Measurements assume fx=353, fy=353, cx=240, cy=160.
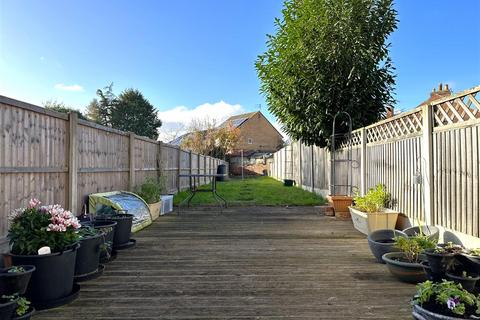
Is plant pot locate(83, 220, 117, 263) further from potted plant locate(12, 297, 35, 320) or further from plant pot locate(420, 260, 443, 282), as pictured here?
plant pot locate(420, 260, 443, 282)

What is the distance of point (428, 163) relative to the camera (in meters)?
A: 4.31

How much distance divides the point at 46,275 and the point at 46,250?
0.59 ft

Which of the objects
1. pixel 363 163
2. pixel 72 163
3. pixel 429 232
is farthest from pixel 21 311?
pixel 363 163

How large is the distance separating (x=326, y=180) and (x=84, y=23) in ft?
27.7

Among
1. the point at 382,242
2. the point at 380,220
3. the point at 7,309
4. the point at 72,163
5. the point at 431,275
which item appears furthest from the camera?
the point at 380,220

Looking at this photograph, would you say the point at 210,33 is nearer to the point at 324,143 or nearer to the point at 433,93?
the point at 324,143

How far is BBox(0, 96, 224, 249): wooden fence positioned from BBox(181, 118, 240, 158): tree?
23.4 metres

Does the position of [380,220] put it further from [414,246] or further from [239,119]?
[239,119]

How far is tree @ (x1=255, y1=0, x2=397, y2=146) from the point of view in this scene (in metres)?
8.61

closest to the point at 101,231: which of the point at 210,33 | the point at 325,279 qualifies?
the point at 325,279

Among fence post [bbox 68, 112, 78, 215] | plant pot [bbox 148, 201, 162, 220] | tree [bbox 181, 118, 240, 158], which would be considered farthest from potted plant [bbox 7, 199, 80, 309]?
tree [bbox 181, 118, 240, 158]

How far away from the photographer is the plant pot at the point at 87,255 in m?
3.12

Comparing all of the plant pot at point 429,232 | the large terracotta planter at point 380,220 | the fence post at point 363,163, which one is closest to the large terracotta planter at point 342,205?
the fence post at point 363,163

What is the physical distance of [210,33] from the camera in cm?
1361
